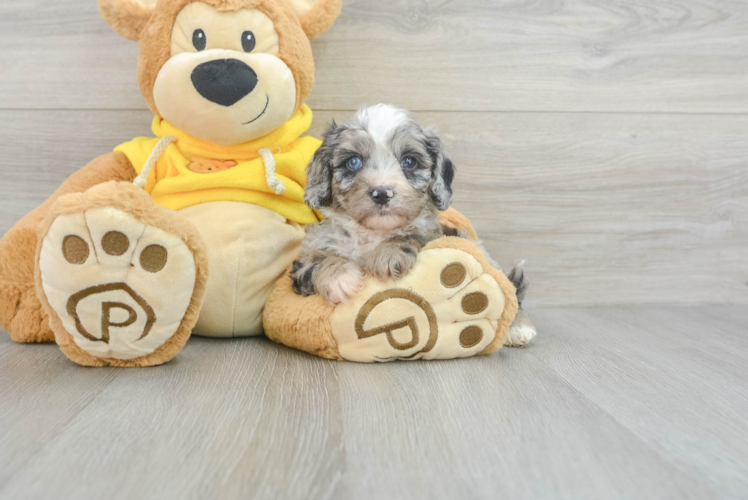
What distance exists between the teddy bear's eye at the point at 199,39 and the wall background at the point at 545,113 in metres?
0.62

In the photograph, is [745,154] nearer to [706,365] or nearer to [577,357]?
[706,365]

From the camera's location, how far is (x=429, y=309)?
1.46m

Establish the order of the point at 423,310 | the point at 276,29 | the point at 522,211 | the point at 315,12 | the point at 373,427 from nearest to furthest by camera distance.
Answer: the point at 373,427 < the point at 423,310 < the point at 276,29 < the point at 315,12 < the point at 522,211

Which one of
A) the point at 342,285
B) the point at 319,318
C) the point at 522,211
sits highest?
the point at 522,211

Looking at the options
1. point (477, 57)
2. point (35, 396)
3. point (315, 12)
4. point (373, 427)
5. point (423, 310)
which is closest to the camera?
point (373, 427)

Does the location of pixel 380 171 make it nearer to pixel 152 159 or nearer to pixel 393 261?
pixel 393 261

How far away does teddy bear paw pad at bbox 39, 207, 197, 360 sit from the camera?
4.13 ft

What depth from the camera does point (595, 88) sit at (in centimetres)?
229

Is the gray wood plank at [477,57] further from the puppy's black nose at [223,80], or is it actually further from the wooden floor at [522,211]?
the puppy's black nose at [223,80]

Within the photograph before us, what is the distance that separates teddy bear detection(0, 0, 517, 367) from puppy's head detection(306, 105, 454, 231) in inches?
5.8

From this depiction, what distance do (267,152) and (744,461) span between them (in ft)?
4.88

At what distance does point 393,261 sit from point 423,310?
0.52 ft

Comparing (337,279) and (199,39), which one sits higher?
(199,39)

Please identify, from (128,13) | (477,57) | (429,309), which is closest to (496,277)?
(429,309)
